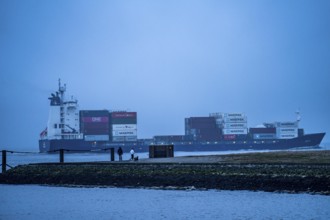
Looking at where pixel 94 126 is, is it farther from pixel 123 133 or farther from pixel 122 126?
pixel 123 133

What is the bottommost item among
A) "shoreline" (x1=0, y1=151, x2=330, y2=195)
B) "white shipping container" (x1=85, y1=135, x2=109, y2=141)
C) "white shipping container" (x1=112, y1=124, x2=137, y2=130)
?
"shoreline" (x1=0, y1=151, x2=330, y2=195)

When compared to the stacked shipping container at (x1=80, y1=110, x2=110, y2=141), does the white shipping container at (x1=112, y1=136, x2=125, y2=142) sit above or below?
below

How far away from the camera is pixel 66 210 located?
19.5m

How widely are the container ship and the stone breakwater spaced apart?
3452 inches

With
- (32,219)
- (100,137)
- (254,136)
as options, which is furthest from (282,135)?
(32,219)

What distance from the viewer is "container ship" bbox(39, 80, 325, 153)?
121m

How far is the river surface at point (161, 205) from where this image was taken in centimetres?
1700

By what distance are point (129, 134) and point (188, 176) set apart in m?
105

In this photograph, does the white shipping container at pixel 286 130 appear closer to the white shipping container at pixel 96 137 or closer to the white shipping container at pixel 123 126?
the white shipping container at pixel 123 126

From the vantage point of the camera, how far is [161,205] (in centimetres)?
1928

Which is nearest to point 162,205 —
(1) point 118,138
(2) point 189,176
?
(2) point 189,176

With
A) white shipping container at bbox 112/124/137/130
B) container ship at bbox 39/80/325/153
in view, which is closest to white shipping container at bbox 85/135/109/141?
container ship at bbox 39/80/325/153

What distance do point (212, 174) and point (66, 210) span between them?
23.6 feet

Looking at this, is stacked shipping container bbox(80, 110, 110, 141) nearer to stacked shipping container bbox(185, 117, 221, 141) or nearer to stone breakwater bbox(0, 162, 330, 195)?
stacked shipping container bbox(185, 117, 221, 141)
